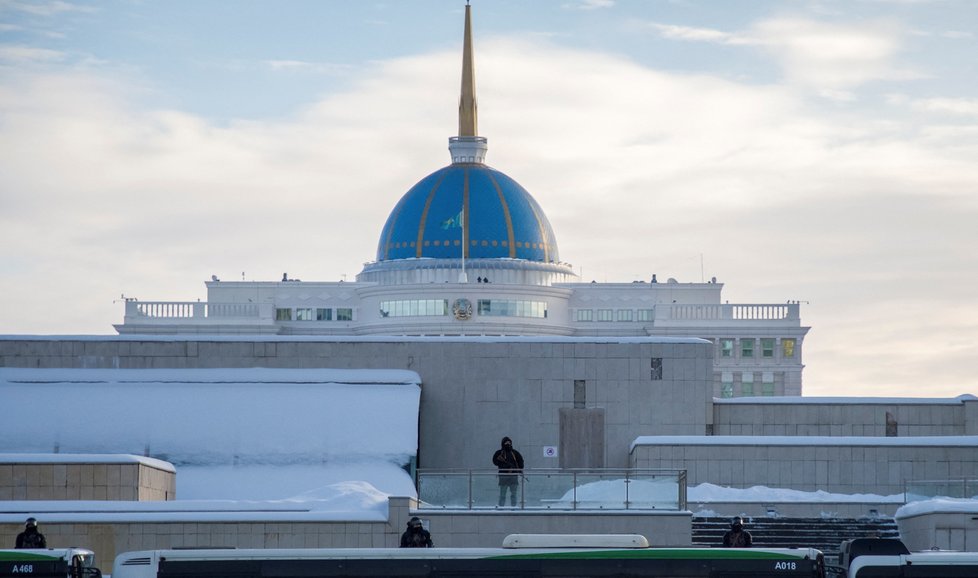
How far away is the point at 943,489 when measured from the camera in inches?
1812

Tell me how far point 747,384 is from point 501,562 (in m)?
108

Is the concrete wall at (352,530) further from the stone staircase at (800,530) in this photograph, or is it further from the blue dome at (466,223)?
the blue dome at (466,223)

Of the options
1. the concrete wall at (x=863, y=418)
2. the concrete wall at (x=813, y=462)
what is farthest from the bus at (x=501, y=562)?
the concrete wall at (x=863, y=418)

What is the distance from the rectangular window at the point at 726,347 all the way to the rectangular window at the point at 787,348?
3345mm

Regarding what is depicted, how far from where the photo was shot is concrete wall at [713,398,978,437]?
57.7 meters

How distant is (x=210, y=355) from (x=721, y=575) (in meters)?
31.5

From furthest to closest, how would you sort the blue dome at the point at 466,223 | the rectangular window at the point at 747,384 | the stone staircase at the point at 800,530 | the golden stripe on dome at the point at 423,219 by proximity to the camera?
the golden stripe on dome at the point at 423,219 < the blue dome at the point at 466,223 < the rectangular window at the point at 747,384 < the stone staircase at the point at 800,530

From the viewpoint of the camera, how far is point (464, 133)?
16000 centimetres

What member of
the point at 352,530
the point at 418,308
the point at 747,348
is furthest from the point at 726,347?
the point at 352,530

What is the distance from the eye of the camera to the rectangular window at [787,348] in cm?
13850

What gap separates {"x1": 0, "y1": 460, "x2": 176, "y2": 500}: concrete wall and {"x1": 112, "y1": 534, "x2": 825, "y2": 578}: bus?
1707cm

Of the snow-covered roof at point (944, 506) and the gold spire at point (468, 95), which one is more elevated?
the gold spire at point (468, 95)

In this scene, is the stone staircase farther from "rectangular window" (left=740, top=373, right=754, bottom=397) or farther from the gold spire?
the gold spire

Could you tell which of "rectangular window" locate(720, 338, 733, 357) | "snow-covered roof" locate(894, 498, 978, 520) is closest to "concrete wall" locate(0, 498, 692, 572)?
"snow-covered roof" locate(894, 498, 978, 520)
